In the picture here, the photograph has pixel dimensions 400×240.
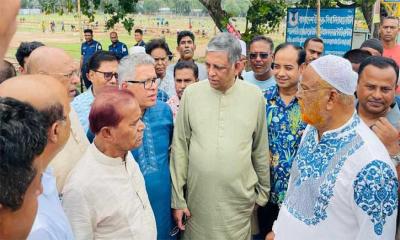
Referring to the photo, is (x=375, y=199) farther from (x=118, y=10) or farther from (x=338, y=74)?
(x=118, y=10)

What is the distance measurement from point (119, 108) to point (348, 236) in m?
1.33

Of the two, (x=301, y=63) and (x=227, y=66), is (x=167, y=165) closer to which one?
(x=227, y=66)

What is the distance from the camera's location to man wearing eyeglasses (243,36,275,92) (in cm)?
420

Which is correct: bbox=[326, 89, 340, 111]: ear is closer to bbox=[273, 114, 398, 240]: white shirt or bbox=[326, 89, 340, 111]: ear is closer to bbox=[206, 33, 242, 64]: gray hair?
bbox=[273, 114, 398, 240]: white shirt

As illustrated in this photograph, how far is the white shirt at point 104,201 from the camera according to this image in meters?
2.13

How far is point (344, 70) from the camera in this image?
213 cm

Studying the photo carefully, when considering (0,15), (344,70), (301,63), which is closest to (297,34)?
(301,63)

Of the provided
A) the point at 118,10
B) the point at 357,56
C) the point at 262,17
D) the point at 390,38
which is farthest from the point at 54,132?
the point at 118,10

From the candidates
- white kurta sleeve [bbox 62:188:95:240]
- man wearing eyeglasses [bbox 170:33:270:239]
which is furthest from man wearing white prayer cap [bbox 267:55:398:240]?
white kurta sleeve [bbox 62:188:95:240]

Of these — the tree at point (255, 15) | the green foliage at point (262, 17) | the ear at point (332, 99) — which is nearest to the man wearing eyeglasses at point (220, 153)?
the ear at point (332, 99)

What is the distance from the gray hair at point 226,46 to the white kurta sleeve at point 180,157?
464 millimetres

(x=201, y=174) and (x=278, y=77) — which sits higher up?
(x=278, y=77)

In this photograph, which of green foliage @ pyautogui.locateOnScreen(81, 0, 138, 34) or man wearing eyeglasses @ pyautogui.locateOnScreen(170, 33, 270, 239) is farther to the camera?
green foliage @ pyautogui.locateOnScreen(81, 0, 138, 34)

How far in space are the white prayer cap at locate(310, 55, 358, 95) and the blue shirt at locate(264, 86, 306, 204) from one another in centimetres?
101
